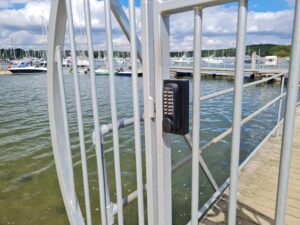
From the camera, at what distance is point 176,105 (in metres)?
0.88

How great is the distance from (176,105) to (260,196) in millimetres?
1615

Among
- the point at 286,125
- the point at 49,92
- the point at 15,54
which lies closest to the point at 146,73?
the point at 286,125

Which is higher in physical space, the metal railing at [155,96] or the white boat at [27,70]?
the metal railing at [155,96]

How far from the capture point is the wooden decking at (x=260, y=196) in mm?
1788

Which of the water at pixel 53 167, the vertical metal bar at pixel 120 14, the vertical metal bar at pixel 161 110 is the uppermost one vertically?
the vertical metal bar at pixel 120 14

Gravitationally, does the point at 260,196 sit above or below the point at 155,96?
below

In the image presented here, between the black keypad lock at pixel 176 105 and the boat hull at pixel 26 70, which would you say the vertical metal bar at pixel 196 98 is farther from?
the boat hull at pixel 26 70

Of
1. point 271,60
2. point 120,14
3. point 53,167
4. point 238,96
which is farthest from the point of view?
point 271,60

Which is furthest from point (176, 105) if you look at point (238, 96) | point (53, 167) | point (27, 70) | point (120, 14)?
point (27, 70)

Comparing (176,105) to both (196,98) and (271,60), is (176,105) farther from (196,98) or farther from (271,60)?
(271,60)

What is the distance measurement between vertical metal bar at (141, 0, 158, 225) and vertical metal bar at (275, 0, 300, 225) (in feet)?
1.60

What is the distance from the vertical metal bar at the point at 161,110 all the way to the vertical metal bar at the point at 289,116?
0.45m

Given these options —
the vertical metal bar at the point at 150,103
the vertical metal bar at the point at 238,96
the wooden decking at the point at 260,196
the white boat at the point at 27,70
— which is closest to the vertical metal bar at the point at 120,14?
the vertical metal bar at the point at 150,103

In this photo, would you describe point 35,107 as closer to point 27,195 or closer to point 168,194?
point 27,195
